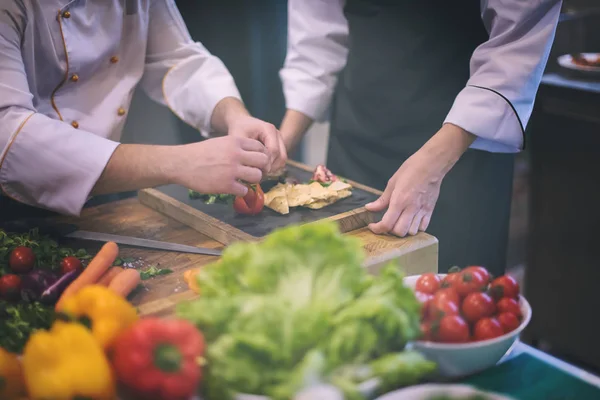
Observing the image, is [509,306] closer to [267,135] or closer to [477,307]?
[477,307]

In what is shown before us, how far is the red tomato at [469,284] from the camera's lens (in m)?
1.08

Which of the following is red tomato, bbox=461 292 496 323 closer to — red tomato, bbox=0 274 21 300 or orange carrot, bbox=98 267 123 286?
orange carrot, bbox=98 267 123 286

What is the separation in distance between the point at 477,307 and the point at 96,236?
35.7 inches

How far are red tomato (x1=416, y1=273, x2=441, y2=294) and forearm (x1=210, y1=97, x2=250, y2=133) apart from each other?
2.88 feet

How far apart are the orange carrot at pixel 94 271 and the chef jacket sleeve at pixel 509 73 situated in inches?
33.4

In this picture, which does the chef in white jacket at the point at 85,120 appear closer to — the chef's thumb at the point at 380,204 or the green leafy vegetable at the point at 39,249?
the green leafy vegetable at the point at 39,249

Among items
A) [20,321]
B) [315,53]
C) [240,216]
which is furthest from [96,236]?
[315,53]

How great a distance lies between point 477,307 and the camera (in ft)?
3.41

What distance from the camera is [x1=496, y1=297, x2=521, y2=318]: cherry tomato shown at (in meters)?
1.06

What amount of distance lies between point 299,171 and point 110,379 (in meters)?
1.19

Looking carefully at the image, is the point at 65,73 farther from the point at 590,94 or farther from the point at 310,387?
the point at 590,94

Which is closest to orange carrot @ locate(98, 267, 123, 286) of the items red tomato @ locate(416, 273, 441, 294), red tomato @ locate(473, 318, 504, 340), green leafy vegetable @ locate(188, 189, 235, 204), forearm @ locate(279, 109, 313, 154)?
green leafy vegetable @ locate(188, 189, 235, 204)

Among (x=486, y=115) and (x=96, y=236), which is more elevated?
(x=486, y=115)

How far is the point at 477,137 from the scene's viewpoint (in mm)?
1617
